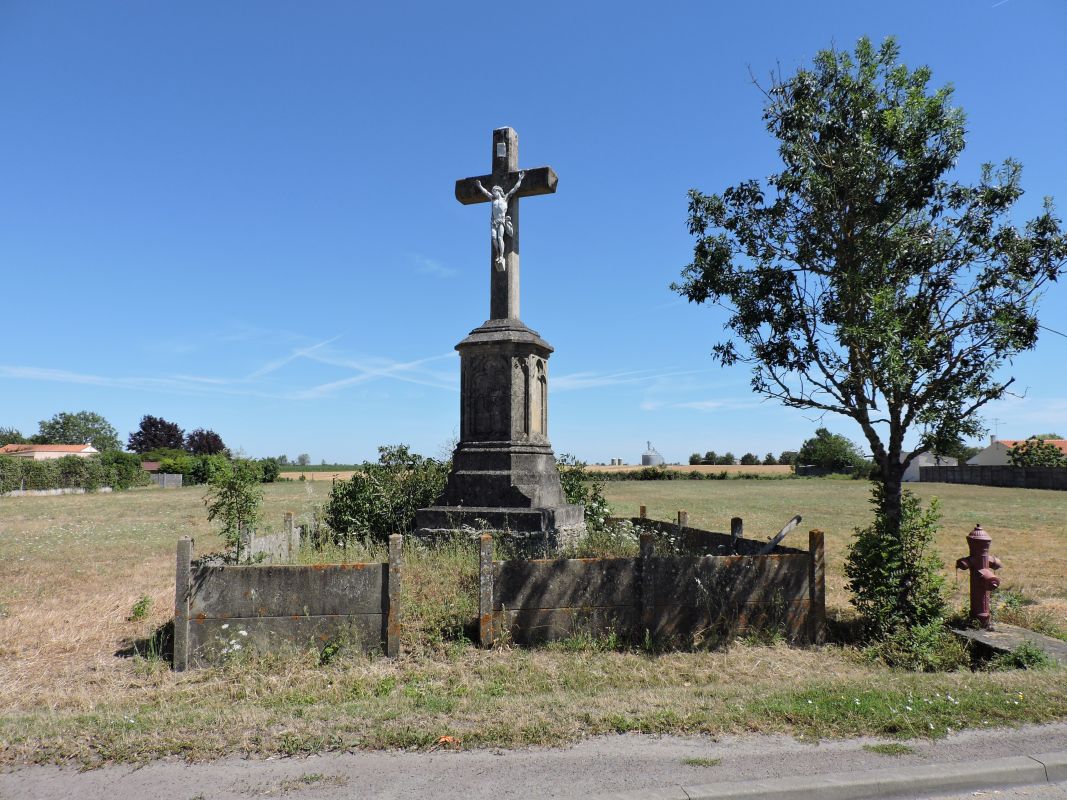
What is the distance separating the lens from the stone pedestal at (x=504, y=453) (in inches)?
369

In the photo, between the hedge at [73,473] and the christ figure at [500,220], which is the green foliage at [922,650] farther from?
the hedge at [73,473]

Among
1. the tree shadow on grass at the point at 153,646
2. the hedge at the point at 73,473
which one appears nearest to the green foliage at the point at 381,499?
the tree shadow on grass at the point at 153,646

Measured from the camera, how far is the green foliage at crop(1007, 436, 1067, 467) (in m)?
63.7

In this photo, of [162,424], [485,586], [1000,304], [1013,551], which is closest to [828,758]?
[485,586]

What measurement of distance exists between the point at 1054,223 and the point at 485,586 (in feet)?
23.8

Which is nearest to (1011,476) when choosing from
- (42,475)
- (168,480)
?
(168,480)

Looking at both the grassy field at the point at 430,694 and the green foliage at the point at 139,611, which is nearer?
the grassy field at the point at 430,694

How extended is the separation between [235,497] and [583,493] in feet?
19.7

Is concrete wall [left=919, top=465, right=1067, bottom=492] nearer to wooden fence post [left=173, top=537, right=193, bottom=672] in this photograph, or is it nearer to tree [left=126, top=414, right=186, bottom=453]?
wooden fence post [left=173, top=537, right=193, bottom=672]

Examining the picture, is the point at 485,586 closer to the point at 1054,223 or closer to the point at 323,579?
the point at 323,579

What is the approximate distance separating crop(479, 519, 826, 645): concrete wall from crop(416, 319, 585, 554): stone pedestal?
2231 mm

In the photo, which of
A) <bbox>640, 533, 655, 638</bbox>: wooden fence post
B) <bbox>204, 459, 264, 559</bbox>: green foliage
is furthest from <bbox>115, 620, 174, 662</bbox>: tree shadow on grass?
<bbox>640, 533, 655, 638</bbox>: wooden fence post

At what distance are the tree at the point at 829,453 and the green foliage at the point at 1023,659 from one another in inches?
3272

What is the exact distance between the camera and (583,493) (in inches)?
478
